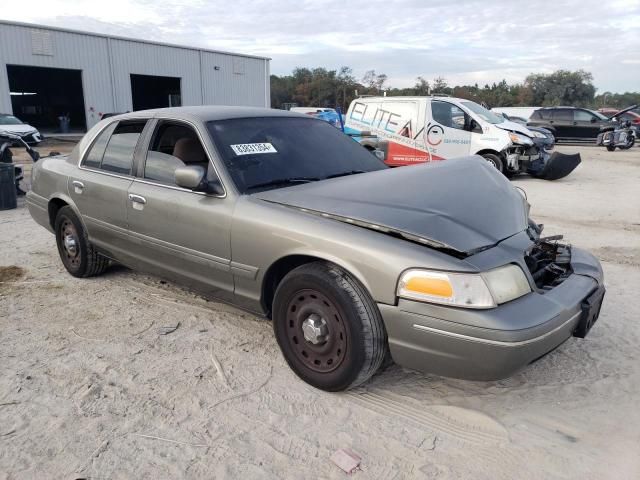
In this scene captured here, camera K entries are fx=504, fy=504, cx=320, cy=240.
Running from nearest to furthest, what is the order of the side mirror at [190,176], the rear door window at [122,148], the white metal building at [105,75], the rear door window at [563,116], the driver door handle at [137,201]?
the side mirror at [190,176] < the driver door handle at [137,201] < the rear door window at [122,148] < the rear door window at [563,116] < the white metal building at [105,75]

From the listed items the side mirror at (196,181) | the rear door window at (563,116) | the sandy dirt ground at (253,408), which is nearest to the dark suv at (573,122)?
the rear door window at (563,116)

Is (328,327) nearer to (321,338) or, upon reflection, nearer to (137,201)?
(321,338)

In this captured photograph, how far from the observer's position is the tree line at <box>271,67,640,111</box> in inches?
2095

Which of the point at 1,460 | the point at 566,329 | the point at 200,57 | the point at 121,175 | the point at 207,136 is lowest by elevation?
the point at 1,460

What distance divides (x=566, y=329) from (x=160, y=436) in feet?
6.98

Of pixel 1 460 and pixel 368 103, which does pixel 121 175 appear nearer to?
pixel 1 460

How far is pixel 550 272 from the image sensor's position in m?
3.08

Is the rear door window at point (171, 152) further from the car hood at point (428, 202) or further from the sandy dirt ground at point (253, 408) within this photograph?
the sandy dirt ground at point (253, 408)

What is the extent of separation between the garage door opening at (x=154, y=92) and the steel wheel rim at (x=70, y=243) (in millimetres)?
29853

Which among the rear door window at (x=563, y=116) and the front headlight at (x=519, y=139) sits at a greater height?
the rear door window at (x=563, y=116)

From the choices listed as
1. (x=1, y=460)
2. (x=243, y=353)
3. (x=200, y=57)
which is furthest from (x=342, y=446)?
(x=200, y=57)

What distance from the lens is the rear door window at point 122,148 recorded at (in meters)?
4.01

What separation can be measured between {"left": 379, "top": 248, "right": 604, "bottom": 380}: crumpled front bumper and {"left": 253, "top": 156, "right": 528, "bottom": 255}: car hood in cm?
34

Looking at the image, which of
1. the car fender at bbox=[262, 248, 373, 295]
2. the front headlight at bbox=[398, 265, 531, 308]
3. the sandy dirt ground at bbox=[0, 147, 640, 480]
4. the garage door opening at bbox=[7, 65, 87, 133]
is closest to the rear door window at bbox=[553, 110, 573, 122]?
the sandy dirt ground at bbox=[0, 147, 640, 480]
